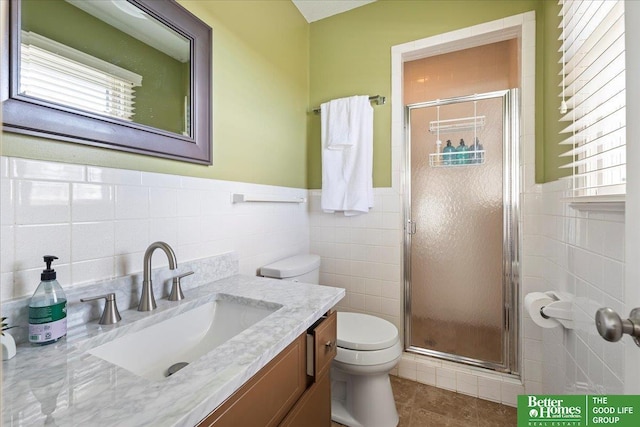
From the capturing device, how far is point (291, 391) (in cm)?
87

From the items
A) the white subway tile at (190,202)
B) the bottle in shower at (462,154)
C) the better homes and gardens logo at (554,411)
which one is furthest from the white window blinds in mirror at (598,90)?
the white subway tile at (190,202)

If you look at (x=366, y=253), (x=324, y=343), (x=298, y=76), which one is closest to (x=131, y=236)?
(x=324, y=343)

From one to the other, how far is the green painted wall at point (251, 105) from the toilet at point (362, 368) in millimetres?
596

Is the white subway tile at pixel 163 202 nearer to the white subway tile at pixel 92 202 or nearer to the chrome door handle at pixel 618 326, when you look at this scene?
the white subway tile at pixel 92 202

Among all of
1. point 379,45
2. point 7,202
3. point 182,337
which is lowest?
point 182,337

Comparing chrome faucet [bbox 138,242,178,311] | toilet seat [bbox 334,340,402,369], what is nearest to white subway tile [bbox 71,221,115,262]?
chrome faucet [bbox 138,242,178,311]

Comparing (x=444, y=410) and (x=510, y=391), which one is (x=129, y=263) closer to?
(x=444, y=410)

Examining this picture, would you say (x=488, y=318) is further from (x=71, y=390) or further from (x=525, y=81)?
(x=71, y=390)

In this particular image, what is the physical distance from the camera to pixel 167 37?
1146mm

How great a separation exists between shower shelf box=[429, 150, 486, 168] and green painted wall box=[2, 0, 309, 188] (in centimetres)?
88

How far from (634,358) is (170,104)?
1.47 m

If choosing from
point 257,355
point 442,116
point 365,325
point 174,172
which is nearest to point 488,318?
point 365,325

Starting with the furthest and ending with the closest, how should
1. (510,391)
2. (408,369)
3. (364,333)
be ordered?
(408,369) → (510,391) → (364,333)

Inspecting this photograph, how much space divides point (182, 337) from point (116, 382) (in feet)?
1.29
